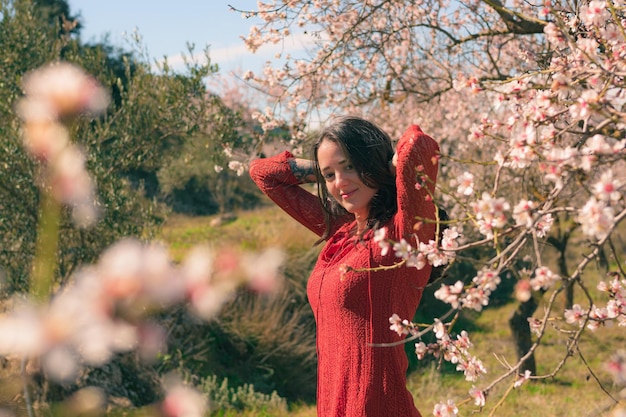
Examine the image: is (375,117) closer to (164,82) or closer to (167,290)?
(164,82)

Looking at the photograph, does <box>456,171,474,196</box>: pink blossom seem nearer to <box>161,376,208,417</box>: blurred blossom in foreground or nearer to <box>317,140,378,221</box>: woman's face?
<box>317,140,378,221</box>: woman's face

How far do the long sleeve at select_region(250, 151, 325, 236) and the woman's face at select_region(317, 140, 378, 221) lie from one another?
1.51 ft

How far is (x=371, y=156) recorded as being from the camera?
2371mm

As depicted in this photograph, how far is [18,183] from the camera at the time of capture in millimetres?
5766

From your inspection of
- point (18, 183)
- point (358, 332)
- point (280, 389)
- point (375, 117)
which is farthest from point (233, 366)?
point (358, 332)

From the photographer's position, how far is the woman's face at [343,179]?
2379 mm

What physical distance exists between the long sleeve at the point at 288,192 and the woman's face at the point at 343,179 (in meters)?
0.46

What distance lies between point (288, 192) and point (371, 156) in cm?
69

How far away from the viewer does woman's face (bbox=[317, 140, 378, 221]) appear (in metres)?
2.38

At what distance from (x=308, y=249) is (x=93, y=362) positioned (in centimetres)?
338

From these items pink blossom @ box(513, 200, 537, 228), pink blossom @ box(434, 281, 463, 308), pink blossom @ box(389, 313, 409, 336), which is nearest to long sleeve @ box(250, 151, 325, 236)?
pink blossom @ box(389, 313, 409, 336)

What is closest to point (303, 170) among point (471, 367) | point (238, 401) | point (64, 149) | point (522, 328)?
point (471, 367)

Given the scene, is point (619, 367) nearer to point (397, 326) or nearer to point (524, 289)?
point (524, 289)

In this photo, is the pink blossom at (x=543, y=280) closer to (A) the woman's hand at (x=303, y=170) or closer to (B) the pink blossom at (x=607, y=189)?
(B) the pink blossom at (x=607, y=189)
